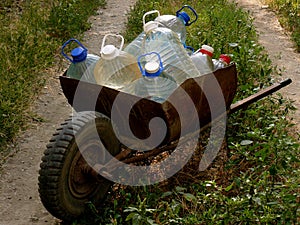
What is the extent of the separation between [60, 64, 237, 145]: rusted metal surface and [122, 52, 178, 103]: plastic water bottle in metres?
0.10

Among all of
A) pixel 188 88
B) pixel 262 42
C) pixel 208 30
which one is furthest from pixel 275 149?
pixel 262 42

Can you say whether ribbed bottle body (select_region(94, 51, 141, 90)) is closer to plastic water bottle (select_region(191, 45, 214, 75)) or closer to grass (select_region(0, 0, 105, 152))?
plastic water bottle (select_region(191, 45, 214, 75))

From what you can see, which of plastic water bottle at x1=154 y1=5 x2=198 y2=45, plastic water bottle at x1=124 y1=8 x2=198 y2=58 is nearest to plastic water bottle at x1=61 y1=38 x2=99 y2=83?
plastic water bottle at x1=124 y1=8 x2=198 y2=58

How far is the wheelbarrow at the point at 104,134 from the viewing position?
3512 mm

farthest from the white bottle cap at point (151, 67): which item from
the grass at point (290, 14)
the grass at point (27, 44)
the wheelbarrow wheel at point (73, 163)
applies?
the grass at point (290, 14)

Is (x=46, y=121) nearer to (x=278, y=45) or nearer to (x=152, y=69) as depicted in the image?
(x=152, y=69)

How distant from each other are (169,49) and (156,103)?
0.64 m

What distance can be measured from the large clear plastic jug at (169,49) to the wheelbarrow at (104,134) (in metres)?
0.18

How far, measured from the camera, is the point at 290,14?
330 inches

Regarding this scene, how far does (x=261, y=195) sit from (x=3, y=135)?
2.46 m

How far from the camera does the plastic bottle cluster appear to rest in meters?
3.68

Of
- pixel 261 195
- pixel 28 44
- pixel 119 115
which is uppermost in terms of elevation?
pixel 119 115

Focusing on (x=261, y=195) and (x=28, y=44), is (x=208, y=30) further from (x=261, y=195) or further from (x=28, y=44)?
(x=261, y=195)

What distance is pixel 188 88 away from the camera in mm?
3725
